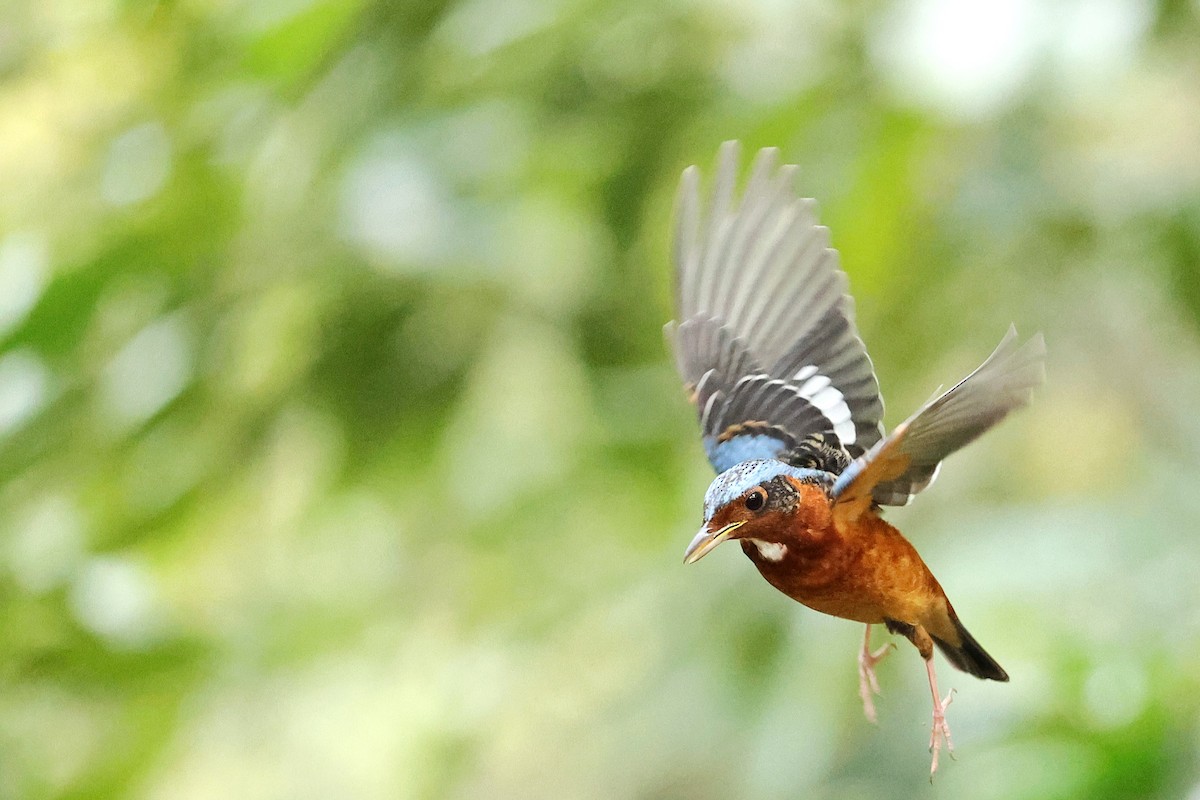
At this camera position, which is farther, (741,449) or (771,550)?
(741,449)

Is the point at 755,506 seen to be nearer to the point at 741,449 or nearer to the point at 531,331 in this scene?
the point at 741,449

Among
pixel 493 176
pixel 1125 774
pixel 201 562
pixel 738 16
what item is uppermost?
pixel 738 16

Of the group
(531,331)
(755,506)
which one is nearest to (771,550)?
(755,506)

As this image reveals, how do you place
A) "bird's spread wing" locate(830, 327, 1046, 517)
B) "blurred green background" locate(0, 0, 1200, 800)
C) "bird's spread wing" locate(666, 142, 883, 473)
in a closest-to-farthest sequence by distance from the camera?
"bird's spread wing" locate(830, 327, 1046, 517), "bird's spread wing" locate(666, 142, 883, 473), "blurred green background" locate(0, 0, 1200, 800)

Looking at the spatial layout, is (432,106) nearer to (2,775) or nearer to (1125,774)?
(2,775)

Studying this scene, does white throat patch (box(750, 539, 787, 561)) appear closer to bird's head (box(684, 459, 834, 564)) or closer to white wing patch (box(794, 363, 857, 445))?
bird's head (box(684, 459, 834, 564))

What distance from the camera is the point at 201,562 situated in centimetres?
201

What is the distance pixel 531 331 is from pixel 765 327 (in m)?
1.15

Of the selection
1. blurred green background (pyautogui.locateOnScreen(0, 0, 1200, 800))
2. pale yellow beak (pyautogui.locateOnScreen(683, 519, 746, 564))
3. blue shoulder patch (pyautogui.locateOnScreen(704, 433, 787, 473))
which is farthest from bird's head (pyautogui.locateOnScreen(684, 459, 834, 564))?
blurred green background (pyautogui.locateOnScreen(0, 0, 1200, 800))

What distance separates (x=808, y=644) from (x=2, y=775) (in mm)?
890

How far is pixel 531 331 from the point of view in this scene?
1.94 metres

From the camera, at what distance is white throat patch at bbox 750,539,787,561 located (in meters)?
0.59

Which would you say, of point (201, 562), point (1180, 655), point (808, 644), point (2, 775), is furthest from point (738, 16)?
point (2, 775)

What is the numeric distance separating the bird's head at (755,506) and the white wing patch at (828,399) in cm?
8
